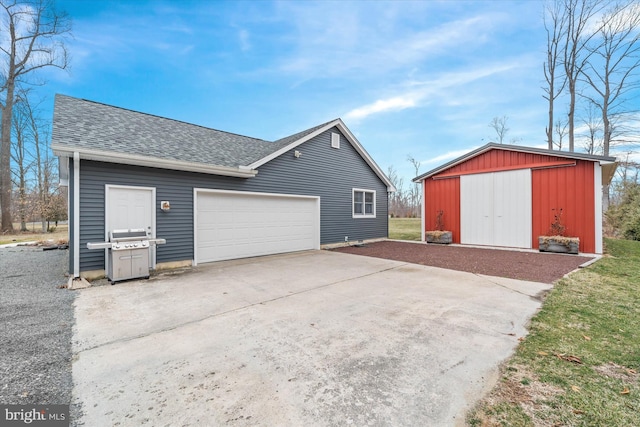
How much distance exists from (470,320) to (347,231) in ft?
26.1

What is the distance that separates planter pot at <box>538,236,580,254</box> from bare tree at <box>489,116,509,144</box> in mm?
17014

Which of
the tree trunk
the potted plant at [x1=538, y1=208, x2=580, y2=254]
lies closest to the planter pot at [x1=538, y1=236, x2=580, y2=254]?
the potted plant at [x1=538, y1=208, x2=580, y2=254]

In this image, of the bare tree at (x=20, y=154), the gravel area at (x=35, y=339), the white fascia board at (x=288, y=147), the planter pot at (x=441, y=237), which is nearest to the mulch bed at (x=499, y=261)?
the planter pot at (x=441, y=237)

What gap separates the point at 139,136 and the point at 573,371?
9.10 metres

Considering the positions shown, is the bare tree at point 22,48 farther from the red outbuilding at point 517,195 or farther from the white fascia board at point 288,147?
the red outbuilding at point 517,195

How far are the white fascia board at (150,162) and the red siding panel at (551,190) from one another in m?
8.57

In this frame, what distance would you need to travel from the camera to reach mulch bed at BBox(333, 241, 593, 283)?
19.5 feet

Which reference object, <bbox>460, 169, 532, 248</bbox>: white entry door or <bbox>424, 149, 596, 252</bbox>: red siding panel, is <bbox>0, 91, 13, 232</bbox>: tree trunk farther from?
<bbox>460, 169, 532, 248</bbox>: white entry door

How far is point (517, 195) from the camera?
31.8 feet

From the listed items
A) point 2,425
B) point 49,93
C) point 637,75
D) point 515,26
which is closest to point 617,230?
point 637,75

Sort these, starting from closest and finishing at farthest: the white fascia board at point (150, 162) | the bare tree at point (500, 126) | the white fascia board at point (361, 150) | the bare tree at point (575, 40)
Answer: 1. the white fascia board at point (150, 162)
2. the white fascia board at point (361, 150)
3. the bare tree at point (575, 40)
4. the bare tree at point (500, 126)

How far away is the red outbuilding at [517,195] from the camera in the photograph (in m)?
8.42

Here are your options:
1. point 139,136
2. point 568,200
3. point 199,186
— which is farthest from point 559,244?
point 139,136

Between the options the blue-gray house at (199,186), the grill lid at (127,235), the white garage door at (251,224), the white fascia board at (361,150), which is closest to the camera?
the grill lid at (127,235)
